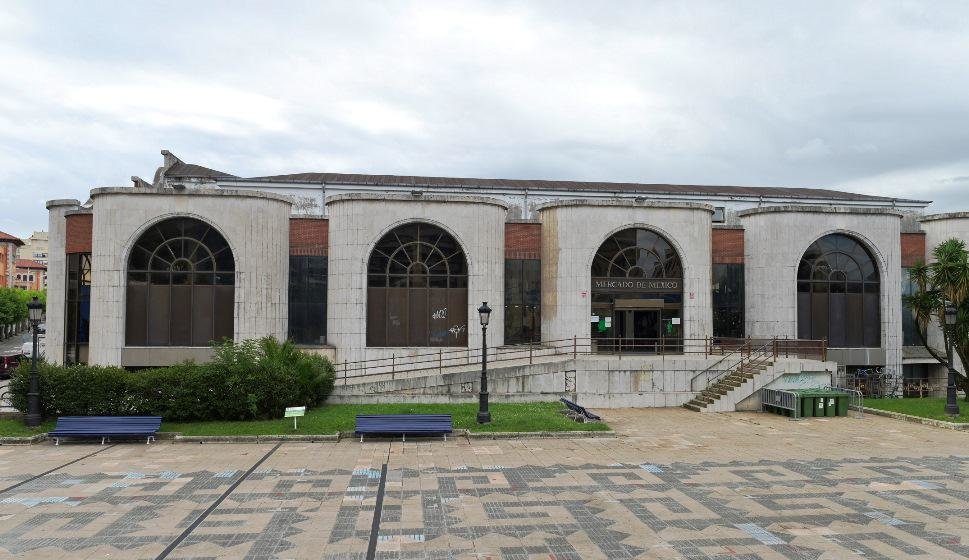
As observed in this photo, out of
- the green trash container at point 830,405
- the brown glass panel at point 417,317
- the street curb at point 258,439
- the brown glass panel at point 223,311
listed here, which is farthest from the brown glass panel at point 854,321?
the brown glass panel at point 223,311

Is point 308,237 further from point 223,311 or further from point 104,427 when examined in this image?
point 104,427

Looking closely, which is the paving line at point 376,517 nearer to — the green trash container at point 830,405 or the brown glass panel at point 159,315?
the green trash container at point 830,405

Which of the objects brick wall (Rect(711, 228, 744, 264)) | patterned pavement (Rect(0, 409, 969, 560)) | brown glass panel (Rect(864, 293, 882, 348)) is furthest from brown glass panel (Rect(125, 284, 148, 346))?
brown glass panel (Rect(864, 293, 882, 348))

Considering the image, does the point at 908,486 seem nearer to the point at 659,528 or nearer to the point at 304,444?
the point at 659,528

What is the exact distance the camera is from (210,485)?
43.4 feet

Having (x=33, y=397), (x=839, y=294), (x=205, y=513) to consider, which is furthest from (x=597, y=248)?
(x=205, y=513)

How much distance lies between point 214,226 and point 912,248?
3022 cm

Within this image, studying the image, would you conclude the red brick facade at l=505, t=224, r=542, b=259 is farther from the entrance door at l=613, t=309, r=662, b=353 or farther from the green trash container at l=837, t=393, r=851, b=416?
the green trash container at l=837, t=393, r=851, b=416

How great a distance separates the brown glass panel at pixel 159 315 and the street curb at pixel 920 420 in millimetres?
25662

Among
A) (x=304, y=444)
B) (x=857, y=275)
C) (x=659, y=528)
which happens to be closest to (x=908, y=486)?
(x=659, y=528)

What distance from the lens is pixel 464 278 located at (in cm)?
2853

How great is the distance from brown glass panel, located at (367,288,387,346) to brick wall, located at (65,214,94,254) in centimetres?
1167

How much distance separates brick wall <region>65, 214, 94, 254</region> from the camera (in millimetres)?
28266

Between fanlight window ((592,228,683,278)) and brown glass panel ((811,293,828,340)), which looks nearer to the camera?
fanlight window ((592,228,683,278))
